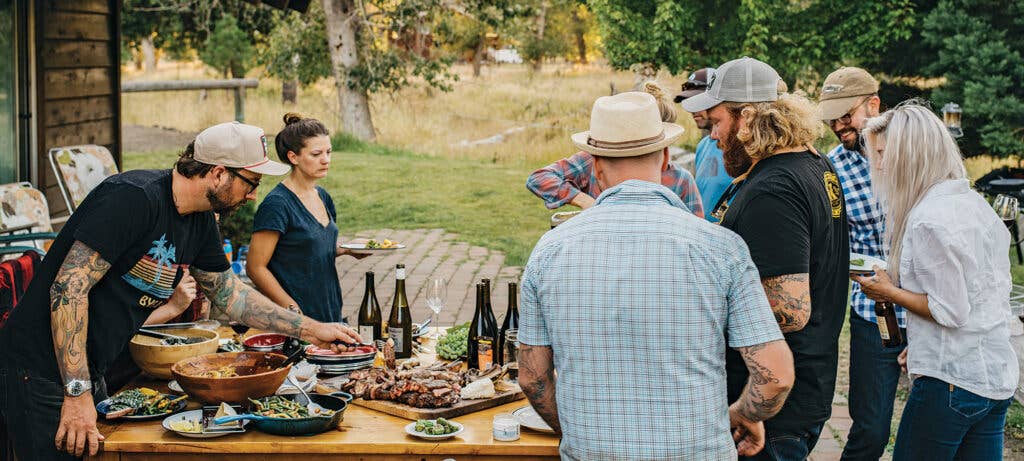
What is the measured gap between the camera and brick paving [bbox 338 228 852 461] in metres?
8.90

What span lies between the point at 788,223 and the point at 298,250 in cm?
260

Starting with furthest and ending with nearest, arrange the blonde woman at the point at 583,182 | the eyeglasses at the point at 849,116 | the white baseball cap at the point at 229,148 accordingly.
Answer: the blonde woman at the point at 583,182 → the eyeglasses at the point at 849,116 → the white baseball cap at the point at 229,148

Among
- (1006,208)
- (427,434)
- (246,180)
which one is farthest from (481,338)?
(1006,208)

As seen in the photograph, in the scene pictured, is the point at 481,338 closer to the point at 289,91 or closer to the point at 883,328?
the point at 883,328

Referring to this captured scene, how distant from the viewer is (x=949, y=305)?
3.76 m

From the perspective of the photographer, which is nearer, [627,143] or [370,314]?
[627,143]

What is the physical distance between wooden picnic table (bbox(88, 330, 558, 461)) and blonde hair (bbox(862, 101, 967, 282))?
1703mm

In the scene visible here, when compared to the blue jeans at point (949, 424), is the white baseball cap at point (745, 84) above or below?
above

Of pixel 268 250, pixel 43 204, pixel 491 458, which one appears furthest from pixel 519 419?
pixel 43 204

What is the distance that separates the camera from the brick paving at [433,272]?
8.90 metres

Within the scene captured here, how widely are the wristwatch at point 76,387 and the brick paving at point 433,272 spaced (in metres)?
4.94

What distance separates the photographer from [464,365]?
438 cm

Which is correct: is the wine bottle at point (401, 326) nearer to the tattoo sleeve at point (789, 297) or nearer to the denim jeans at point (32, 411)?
the denim jeans at point (32, 411)

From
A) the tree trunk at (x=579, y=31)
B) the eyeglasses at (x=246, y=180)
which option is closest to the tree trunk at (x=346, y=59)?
the tree trunk at (x=579, y=31)
